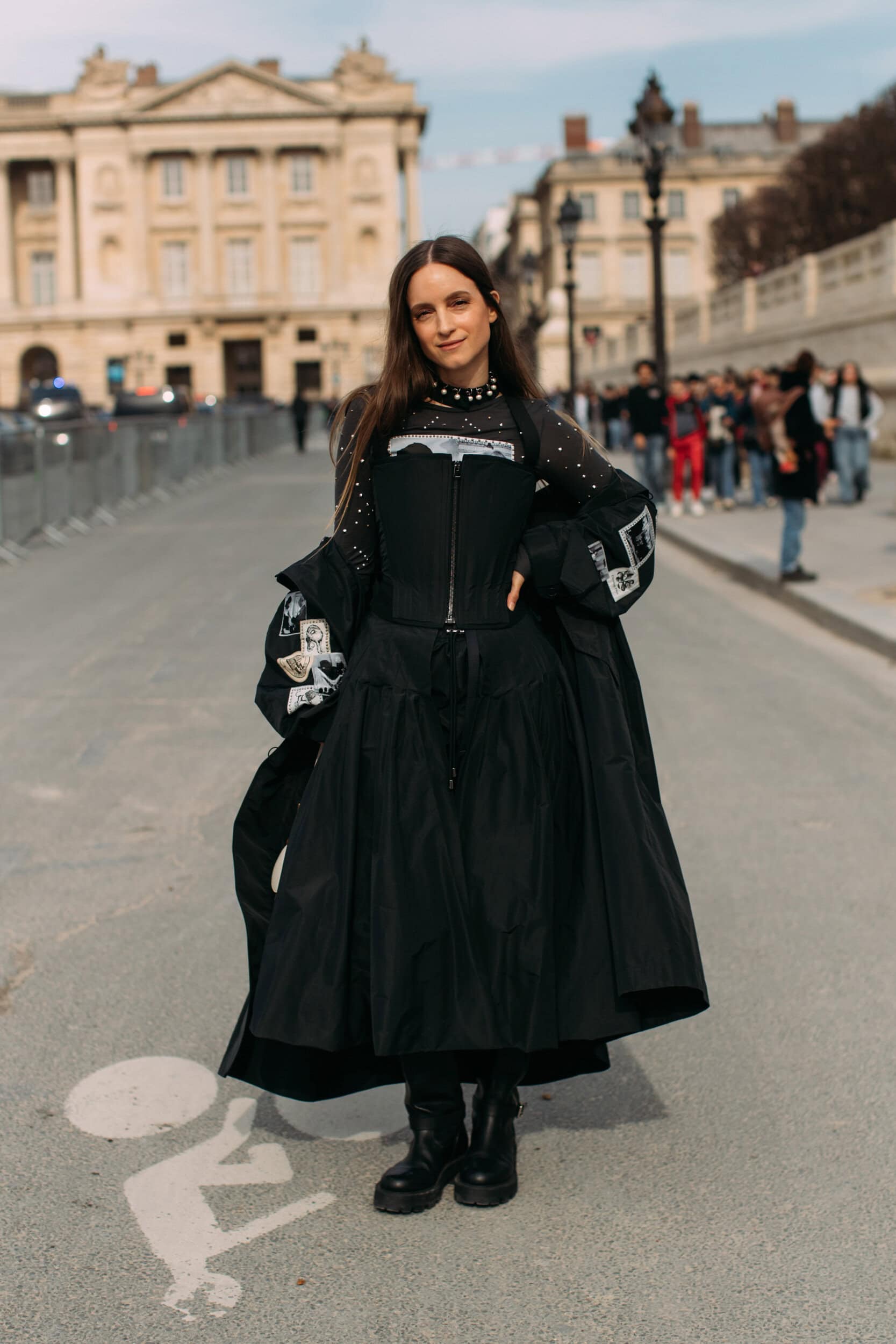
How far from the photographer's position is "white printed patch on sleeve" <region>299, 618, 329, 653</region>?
313 centimetres

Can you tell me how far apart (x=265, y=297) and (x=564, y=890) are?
96804mm

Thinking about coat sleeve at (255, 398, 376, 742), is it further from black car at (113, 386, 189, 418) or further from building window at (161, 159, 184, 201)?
building window at (161, 159, 184, 201)

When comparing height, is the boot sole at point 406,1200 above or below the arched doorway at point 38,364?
below

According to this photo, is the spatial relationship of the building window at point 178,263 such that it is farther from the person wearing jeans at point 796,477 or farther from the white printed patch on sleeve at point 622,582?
the white printed patch on sleeve at point 622,582

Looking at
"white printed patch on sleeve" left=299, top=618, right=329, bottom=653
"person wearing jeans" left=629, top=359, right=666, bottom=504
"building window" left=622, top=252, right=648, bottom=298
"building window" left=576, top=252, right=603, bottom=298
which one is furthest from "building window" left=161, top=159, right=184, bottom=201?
"white printed patch on sleeve" left=299, top=618, right=329, bottom=653

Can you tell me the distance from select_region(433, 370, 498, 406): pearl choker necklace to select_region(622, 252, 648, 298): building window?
320 feet

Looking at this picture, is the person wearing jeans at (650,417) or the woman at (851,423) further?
the person wearing jeans at (650,417)

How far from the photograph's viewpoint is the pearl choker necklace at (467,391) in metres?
3.21

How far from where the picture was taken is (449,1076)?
3186mm

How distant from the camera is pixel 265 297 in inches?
3807

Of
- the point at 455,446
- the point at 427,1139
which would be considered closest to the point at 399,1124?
the point at 427,1139

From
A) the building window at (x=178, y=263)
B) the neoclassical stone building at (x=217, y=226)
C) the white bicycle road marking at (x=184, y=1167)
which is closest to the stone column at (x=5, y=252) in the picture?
the neoclassical stone building at (x=217, y=226)

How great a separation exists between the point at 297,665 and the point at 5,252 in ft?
337

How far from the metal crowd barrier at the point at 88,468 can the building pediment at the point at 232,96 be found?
66581 millimetres
